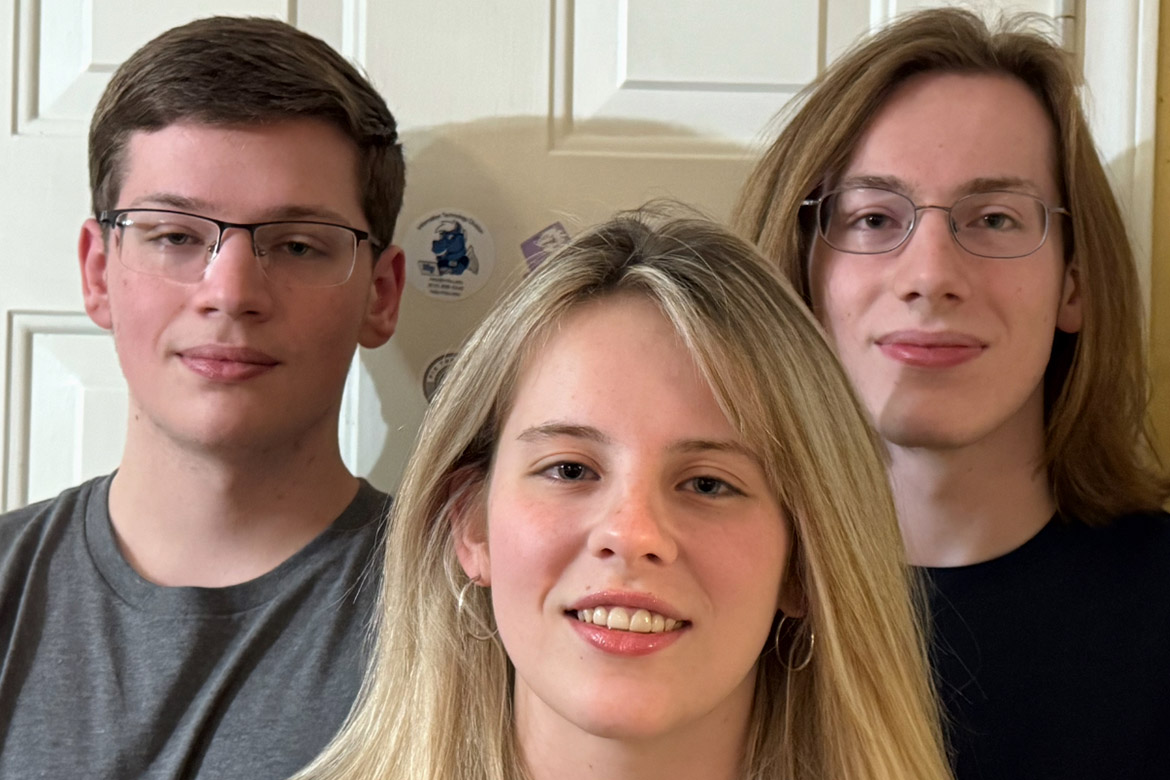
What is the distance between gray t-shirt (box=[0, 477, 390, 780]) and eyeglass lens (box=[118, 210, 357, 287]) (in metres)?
0.35

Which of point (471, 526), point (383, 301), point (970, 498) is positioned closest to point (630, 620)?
point (471, 526)

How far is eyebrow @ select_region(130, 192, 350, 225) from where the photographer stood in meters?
1.62

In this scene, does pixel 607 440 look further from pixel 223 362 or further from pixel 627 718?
pixel 223 362

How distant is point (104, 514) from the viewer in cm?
177

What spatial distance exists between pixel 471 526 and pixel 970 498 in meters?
0.73

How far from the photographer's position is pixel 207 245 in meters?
1.64

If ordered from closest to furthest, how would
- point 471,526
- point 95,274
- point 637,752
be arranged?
1. point 637,752
2. point 471,526
3. point 95,274

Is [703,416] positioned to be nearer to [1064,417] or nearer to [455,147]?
[1064,417]

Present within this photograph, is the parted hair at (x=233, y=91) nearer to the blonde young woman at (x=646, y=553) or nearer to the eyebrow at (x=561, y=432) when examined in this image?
the blonde young woman at (x=646, y=553)

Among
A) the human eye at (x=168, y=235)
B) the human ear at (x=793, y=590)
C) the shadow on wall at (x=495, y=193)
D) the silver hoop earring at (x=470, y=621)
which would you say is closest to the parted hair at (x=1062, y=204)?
the shadow on wall at (x=495, y=193)

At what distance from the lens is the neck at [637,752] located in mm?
1250

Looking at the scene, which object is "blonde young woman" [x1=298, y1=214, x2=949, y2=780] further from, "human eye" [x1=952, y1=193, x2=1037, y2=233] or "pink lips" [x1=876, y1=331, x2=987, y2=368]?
"human eye" [x1=952, y1=193, x2=1037, y2=233]

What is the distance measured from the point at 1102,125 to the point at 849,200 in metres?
0.57

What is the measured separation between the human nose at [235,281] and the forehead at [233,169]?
0.04m
